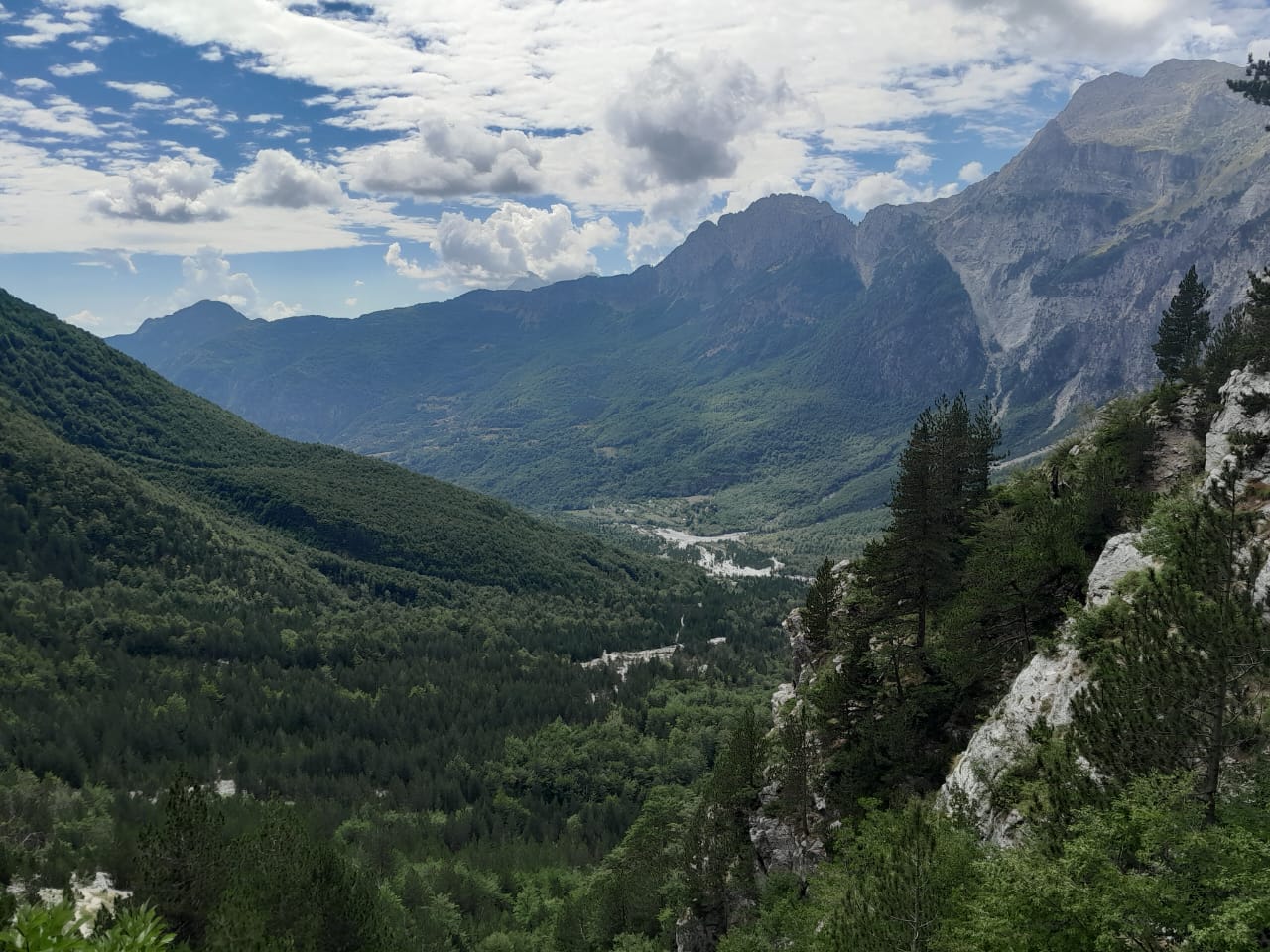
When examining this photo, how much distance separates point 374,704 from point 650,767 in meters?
62.5

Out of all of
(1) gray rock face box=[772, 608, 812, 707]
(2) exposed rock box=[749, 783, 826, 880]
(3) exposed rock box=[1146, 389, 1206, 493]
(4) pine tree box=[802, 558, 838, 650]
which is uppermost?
(3) exposed rock box=[1146, 389, 1206, 493]

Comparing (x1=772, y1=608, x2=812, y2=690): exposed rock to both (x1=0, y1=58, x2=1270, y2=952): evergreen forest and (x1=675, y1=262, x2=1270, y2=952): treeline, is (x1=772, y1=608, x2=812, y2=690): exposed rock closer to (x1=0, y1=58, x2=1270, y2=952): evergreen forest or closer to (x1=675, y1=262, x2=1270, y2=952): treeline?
(x1=0, y1=58, x2=1270, y2=952): evergreen forest

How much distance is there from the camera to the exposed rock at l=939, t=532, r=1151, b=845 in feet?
103

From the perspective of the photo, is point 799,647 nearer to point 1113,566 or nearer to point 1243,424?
point 1113,566

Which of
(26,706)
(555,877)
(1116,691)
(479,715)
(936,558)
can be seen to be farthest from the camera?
(479,715)

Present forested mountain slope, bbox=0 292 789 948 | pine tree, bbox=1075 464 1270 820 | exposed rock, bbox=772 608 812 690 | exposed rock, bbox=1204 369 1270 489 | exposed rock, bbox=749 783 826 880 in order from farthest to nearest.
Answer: forested mountain slope, bbox=0 292 789 948
exposed rock, bbox=772 608 812 690
exposed rock, bbox=749 783 826 880
exposed rock, bbox=1204 369 1270 489
pine tree, bbox=1075 464 1270 820

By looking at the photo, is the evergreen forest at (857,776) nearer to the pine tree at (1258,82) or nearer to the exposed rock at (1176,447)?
the exposed rock at (1176,447)

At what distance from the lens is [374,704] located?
163m

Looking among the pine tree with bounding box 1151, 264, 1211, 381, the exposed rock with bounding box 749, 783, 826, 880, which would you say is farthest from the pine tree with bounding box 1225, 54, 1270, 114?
the exposed rock with bounding box 749, 783, 826, 880

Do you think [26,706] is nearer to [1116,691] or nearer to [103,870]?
[103,870]

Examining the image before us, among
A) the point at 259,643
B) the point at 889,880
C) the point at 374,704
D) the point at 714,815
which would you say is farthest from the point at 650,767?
the point at 889,880

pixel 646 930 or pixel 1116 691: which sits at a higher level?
pixel 1116 691

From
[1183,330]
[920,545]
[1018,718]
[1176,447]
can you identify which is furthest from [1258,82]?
[1018,718]

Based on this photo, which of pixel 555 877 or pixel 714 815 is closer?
pixel 714 815
